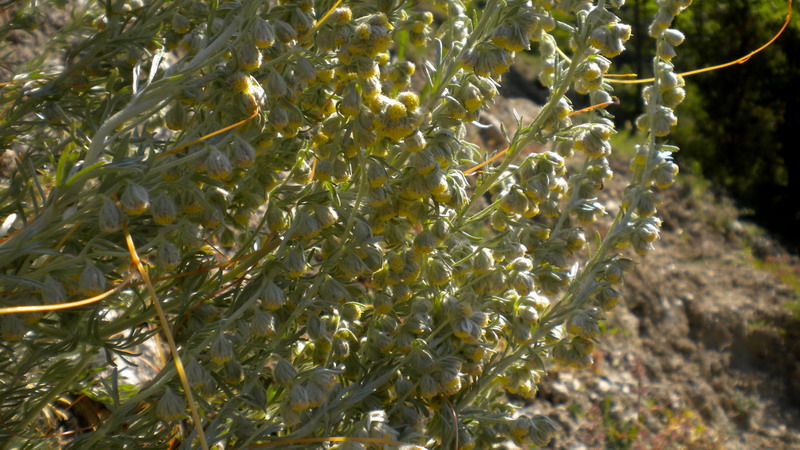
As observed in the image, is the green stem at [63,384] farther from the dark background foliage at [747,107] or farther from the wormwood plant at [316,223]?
the dark background foliage at [747,107]

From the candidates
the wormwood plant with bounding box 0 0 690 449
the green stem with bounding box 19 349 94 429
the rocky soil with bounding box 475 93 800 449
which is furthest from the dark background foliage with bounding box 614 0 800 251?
the green stem with bounding box 19 349 94 429

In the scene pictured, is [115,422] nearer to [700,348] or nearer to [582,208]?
[582,208]

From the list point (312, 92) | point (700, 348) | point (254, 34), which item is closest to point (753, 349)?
point (700, 348)

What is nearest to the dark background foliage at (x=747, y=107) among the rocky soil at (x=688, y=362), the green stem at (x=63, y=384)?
the rocky soil at (x=688, y=362)

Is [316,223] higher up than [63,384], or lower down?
higher up

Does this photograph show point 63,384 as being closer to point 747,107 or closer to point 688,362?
point 688,362

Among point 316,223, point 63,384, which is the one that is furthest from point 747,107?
point 63,384
